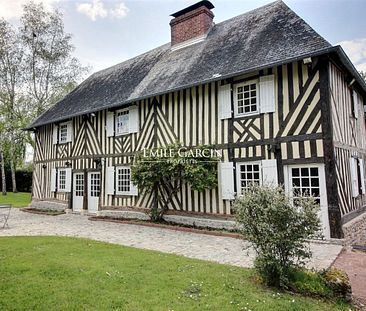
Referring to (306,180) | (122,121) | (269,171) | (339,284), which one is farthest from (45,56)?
(339,284)

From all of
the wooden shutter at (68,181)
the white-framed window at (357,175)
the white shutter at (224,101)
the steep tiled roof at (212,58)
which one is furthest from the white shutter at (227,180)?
the wooden shutter at (68,181)

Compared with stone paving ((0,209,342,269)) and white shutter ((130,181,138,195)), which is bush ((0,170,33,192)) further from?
white shutter ((130,181,138,195))


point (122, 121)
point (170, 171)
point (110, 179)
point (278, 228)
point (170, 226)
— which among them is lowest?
point (170, 226)

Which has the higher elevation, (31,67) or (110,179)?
(31,67)

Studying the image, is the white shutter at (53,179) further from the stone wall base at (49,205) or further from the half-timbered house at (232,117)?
the stone wall base at (49,205)

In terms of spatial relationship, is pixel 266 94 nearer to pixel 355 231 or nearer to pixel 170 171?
pixel 170 171

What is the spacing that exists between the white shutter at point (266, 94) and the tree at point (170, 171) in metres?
1.90

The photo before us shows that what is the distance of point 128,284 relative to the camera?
3.63 m

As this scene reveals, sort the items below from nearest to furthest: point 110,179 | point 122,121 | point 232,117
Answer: point 232,117
point 110,179
point 122,121

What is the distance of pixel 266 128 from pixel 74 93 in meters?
11.5

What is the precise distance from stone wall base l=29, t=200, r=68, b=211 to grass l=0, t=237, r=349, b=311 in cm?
766

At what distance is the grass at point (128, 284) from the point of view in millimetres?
3068

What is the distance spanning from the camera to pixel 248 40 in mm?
→ 8727

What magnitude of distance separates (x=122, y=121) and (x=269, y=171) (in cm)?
623
